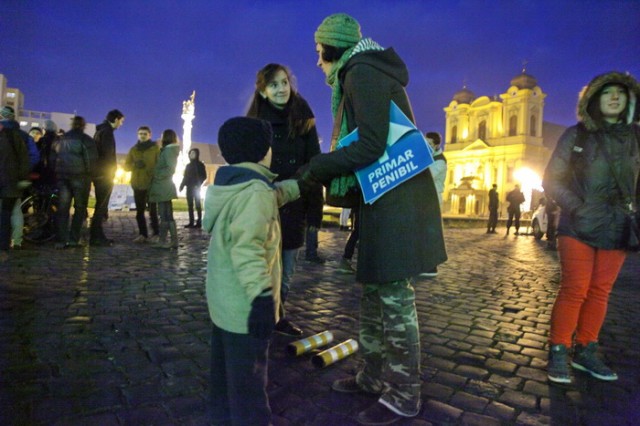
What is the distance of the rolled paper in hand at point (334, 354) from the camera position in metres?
2.87

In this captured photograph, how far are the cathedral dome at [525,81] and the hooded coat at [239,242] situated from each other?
75902 mm

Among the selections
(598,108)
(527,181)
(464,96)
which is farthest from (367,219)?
(464,96)

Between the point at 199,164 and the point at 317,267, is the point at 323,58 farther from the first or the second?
the point at 199,164

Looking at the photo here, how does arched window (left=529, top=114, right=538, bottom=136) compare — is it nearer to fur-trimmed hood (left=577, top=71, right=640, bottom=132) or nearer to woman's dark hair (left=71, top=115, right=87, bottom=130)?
woman's dark hair (left=71, top=115, right=87, bottom=130)

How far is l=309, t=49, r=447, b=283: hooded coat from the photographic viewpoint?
2182mm

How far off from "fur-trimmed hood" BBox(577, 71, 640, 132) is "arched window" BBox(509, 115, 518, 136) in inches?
2855

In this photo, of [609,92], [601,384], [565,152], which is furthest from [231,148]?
[601,384]

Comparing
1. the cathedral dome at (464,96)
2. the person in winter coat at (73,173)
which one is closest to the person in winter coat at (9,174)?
the person in winter coat at (73,173)

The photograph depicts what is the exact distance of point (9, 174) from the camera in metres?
6.37

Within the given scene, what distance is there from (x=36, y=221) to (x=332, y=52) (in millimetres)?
7598

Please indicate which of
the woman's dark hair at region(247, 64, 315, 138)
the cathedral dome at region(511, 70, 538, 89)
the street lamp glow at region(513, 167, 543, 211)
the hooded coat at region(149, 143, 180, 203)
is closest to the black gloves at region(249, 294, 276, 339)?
the woman's dark hair at region(247, 64, 315, 138)

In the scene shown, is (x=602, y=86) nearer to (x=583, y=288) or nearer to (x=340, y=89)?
(x=583, y=288)

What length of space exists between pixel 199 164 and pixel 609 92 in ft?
32.3

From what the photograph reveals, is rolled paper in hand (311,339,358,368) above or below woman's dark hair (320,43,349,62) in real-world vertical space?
below
